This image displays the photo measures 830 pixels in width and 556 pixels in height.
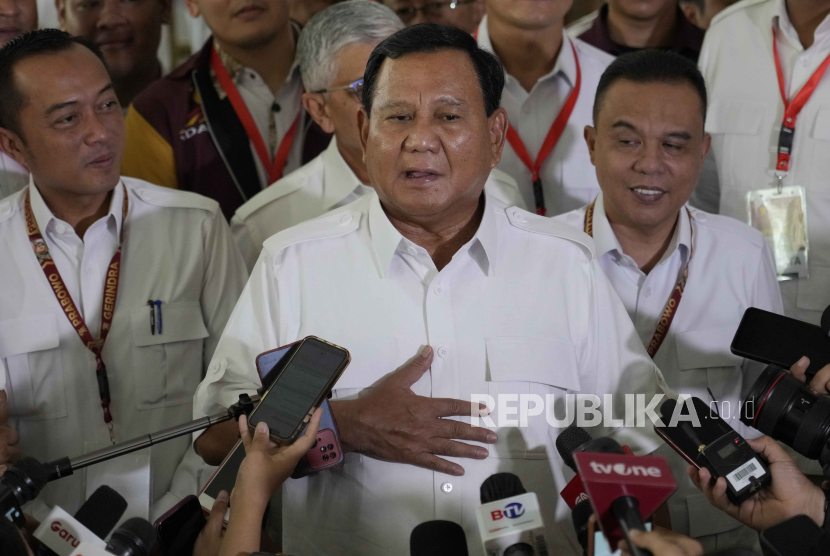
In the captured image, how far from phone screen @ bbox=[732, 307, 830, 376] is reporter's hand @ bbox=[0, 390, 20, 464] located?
194 cm

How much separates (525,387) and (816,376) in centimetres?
68

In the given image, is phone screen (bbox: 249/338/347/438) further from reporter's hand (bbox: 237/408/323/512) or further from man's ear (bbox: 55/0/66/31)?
man's ear (bbox: 55/0/66/31)

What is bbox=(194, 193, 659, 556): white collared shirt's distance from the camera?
6.81 ft

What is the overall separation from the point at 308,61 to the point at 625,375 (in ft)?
6.13

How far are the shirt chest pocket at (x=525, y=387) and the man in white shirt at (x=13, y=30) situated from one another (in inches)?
86.3

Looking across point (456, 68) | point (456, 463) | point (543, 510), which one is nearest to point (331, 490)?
point (456, 463)

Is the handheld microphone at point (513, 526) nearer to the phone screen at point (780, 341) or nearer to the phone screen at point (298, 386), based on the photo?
the phone screen at point (298, 386)

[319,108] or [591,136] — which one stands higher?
[319,108]

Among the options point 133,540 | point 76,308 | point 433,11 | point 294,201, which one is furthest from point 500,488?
point 433,11

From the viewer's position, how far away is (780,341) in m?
2.10

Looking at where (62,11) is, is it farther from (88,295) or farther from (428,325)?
(428,325)

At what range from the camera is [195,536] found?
1.86 metres

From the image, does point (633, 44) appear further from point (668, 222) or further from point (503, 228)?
point (503, 228)

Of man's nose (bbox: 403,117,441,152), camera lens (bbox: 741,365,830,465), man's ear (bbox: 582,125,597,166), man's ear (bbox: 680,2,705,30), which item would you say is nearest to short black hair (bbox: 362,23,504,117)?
man's nose (bbox: 403,117,441,152)
